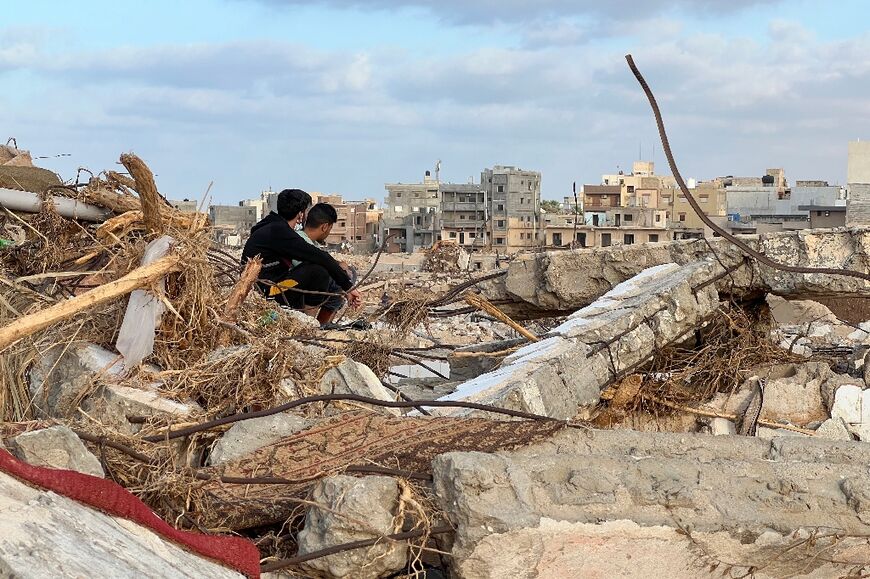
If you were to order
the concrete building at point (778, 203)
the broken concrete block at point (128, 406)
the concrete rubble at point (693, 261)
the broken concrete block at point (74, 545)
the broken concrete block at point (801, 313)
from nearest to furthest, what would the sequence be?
the broken concrete block at point (74, 545)
the broken concrete block at point (128, 406)
the concrete rubble at point (693, 261)
the broken concrete block at point (801, 313)
the concrete building at point (778, 203)

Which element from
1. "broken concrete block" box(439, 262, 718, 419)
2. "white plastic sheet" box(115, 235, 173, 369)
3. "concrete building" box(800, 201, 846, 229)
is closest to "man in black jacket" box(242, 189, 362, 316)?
"broken concrete block" box(439, 262, 718, 419)

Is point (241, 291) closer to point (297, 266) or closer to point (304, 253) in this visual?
point (304, 253)

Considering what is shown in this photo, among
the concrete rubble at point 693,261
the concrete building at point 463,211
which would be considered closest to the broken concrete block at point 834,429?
the concrete rubble at point 693,261

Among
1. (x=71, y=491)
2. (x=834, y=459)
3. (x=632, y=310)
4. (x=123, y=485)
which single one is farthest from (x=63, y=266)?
(x=834, y=459)

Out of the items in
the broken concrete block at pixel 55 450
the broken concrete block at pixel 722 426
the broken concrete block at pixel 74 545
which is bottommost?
the broken concrete block at pixel 722 426

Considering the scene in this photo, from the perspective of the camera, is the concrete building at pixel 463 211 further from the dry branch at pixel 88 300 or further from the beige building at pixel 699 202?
the dry branch at pixel 88 300

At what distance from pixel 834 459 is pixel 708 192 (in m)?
65.4

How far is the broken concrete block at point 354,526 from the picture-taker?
3457mm

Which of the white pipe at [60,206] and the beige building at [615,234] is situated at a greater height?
the white pipe at [60,206]

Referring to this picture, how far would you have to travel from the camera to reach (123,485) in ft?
12.3

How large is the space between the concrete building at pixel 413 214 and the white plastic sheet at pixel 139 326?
190 feet

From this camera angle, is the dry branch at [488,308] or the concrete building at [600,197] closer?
the dry branch at [488,308]

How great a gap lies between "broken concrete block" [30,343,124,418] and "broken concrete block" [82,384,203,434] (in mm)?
114

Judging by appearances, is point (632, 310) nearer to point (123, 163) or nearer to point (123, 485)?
point (123, 163)
